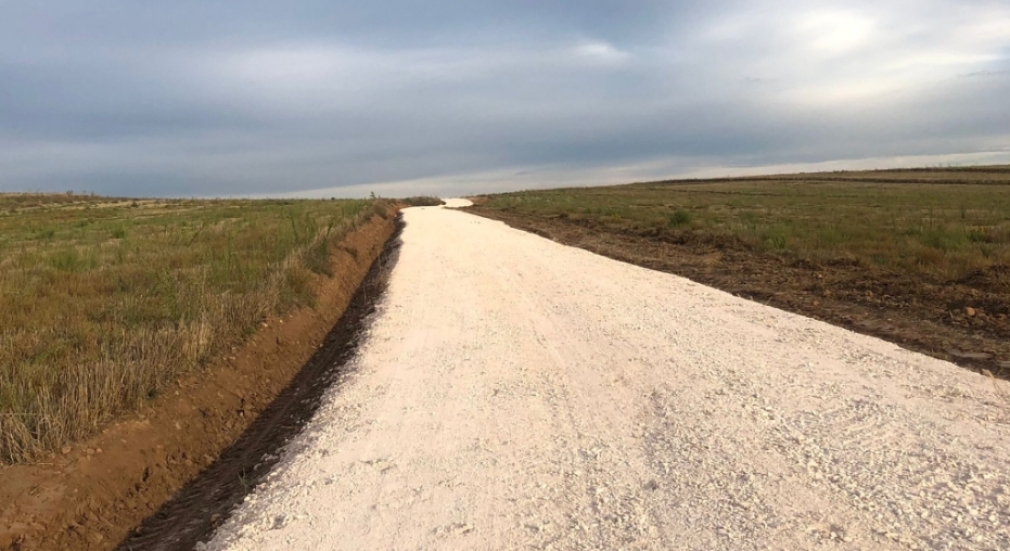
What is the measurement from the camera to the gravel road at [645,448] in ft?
11.7

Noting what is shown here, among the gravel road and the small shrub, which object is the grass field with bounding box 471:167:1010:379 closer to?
the gravel road

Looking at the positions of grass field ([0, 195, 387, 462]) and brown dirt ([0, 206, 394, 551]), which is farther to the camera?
grass field ([0, 195, 387, 462])

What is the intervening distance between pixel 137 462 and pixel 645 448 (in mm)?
3625

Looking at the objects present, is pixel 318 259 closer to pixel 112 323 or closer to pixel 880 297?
pixel 112 323

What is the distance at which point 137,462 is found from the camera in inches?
190

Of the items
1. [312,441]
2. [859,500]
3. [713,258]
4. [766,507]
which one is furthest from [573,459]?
[713,258]

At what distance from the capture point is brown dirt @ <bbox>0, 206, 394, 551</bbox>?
3.98 meters

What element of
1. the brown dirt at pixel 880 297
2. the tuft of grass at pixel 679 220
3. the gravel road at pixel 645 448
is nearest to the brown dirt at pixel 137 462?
the gravel road at pixel 645 448

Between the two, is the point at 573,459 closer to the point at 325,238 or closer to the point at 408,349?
the point at 408,349

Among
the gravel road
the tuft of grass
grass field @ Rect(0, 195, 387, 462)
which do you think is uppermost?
grass field @ Rect(0, 195, 387, 462)

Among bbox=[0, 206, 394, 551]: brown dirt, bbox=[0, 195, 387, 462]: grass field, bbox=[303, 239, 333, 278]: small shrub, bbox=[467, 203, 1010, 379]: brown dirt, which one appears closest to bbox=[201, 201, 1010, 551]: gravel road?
bbox=[467, 203, 1010, 379]: brown dirt

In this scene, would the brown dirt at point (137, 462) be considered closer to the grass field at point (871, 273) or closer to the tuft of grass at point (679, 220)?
the grass field at point (871, 273)

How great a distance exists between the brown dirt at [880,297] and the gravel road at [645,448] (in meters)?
0.67

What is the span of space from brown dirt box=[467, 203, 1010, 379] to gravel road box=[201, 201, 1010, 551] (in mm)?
675
